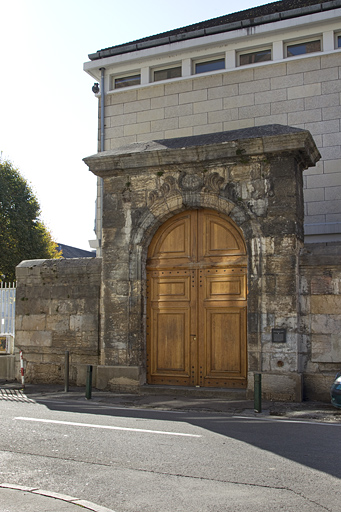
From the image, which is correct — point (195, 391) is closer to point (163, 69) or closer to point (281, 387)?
point (281, 387)

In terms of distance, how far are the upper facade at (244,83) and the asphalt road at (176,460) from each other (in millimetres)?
7929

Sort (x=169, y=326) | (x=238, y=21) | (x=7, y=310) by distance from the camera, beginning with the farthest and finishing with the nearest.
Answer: (x=238, y=21) → (x=7, y=310) → (x=169, y=326)

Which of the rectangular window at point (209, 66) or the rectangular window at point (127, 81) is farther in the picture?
the rectangular window at point (127, 81)

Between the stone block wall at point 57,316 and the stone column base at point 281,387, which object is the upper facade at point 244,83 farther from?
the stone block wall at point 57,316

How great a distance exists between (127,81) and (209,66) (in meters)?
2.50

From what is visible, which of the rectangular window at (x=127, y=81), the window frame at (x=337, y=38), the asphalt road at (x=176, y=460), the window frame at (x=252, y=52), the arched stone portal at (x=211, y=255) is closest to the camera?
the asphalt road at (x=176, y=460)

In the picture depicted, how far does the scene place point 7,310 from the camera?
1289 cm

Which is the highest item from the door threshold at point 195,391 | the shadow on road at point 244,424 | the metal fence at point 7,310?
the metal fence at point 7,310

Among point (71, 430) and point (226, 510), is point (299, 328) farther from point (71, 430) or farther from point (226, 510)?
point (226, 510)

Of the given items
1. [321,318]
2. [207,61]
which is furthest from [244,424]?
[207,61]

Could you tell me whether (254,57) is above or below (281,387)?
above

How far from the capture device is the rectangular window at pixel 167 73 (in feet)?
51.1

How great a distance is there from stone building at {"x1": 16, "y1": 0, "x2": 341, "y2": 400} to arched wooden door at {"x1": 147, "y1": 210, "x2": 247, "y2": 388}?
2cm

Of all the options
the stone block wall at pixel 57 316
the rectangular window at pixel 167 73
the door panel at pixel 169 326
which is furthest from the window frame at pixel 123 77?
the door panel at pixel 169 326
